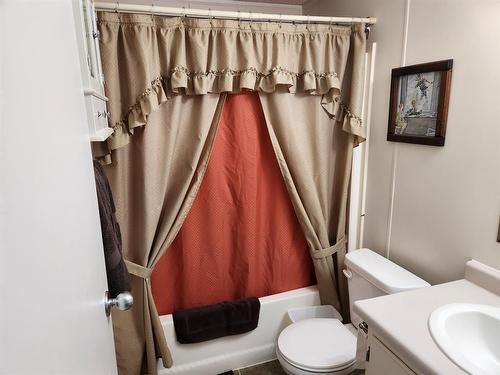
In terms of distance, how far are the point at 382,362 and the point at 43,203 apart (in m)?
1.10

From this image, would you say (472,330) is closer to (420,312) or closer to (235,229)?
(420,312)

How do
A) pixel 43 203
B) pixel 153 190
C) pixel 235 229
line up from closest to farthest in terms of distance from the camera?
pixel 43 203, pixel 153 190, pixel 235 229

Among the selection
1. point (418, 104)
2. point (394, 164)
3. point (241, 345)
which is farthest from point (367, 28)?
point (241, 345)

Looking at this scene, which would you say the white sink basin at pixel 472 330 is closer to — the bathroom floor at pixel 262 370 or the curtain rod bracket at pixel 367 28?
the bathroom floor at pixel 262 370

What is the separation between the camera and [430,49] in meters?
A: 1.48

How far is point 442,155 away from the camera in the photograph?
147cm

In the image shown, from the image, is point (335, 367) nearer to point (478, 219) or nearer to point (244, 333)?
point (244, 333)

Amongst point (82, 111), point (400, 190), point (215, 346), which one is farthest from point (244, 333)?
point (82, 111)

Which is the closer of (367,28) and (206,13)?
(206,13)

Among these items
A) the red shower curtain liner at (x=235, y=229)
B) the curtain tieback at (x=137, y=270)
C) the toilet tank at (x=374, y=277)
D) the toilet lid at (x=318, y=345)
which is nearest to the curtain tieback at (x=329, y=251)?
the red shower curtain liner at (x=235, y=229)

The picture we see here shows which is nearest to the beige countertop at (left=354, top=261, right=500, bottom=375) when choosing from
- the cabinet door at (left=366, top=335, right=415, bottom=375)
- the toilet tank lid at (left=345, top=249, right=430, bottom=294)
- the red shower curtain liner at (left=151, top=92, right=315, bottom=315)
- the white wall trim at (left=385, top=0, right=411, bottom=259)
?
the cabinet door at (left=366, top=335, right=415, bottom=375)

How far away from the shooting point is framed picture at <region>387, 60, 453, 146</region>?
56.1 inches

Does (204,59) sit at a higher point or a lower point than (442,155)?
higher

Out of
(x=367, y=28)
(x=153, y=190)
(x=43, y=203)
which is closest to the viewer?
(x=43, y=203)
